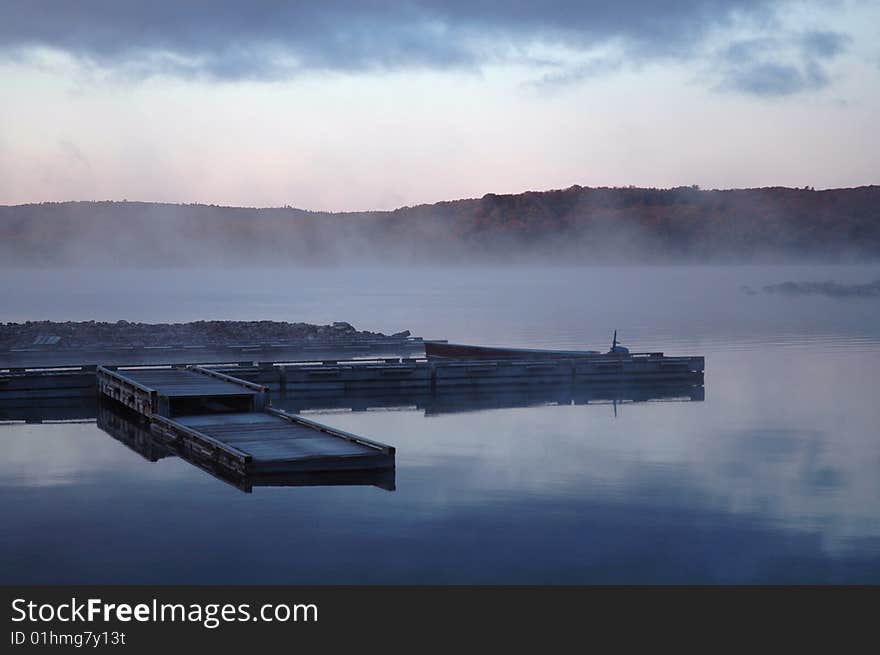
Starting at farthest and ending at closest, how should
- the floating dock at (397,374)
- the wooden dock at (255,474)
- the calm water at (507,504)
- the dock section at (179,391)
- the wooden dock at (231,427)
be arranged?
1. the floating dock at (397,374)
2. the dock section at (179,391)
3. the wooden dock at (231,427)
4. the wooden dock at (255,474)
5. the calm water at (507,504)

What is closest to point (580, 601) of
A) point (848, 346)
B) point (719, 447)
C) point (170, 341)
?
point (719, 447)

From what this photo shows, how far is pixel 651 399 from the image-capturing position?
3478 centimetres

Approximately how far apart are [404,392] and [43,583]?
19.7 m

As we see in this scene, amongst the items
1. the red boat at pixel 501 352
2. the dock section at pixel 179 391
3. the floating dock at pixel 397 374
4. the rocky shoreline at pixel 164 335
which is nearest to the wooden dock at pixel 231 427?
the dock section at pixel 179 391

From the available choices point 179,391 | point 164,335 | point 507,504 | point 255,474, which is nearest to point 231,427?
point 255,474

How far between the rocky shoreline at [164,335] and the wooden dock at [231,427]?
15156mm

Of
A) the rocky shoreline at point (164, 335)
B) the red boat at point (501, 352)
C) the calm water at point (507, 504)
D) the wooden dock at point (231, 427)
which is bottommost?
the calm water at point (507, 504)

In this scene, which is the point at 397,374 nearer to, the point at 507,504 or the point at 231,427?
the point at 231,427

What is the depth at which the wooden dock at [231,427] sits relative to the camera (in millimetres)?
20375

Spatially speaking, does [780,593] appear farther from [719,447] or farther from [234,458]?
[719,447]

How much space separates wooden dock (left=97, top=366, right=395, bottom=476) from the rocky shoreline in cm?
1516

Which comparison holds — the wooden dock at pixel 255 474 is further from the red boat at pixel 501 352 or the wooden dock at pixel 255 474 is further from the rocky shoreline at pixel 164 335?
the rocky shoreline at pixel 164 335

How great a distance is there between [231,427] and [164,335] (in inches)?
1040

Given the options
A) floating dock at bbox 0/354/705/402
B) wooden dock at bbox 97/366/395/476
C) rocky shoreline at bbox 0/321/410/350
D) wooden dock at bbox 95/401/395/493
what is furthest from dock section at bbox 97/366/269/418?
rocky shoreline at bbox 0/321/410/350
